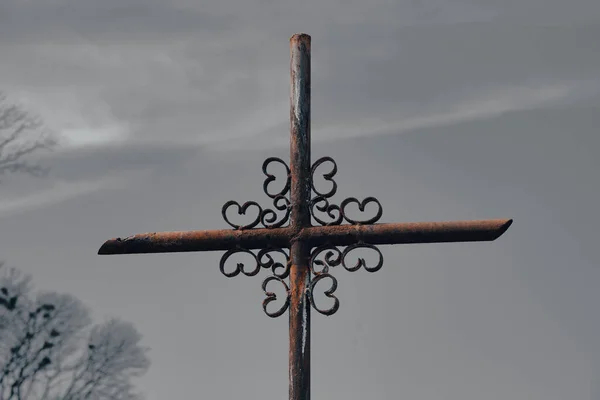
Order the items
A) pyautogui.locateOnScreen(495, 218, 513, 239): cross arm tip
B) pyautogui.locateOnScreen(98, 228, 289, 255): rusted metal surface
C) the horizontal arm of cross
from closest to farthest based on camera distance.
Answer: pyautogui.locateOnScreen(495, 218, 513, 239): cross arm tip, the horizontal arm of cross, pyautogui.locateOnScreen(98, 228, 289, 255): rusted metal surface

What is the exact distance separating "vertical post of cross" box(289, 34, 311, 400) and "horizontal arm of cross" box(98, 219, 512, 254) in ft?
0.39

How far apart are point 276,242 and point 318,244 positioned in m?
0.34

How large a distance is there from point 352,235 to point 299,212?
475mm

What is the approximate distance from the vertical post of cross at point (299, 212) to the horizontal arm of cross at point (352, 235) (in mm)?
119

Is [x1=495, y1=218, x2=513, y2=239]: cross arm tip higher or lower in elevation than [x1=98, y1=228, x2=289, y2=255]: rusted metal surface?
lower

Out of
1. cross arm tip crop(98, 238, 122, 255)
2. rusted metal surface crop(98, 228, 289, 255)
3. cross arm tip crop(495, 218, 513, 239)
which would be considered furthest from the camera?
cross arm tip crop(98, 238, 122, 255)

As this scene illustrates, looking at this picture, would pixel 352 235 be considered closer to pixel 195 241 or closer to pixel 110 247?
pixel 195 241

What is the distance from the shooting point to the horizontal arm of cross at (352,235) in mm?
7949

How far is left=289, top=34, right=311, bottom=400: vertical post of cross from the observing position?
7992 mm

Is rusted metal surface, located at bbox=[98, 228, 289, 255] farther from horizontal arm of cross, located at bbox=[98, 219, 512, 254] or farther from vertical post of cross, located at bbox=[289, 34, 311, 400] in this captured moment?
vertical post of cross, located at bbox=[289, 34, 311, 400]

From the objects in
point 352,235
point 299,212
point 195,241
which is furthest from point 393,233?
point 195,241

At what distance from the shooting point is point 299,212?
8211mm

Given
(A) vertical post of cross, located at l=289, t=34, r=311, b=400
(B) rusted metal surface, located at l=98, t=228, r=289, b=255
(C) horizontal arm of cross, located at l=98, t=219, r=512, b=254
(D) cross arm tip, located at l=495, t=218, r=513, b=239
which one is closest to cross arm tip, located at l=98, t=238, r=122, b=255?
(B) rusted metal surface, located at l=98, t=228, r=289, b=255

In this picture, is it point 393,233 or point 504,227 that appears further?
point 393,233
